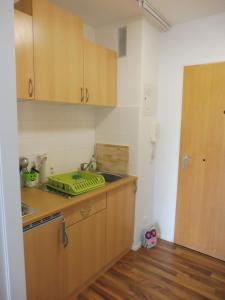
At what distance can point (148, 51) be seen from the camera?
2.34m

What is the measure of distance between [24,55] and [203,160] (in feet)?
6.30

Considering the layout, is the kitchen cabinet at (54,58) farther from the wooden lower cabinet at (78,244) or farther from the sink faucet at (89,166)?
the wooden lower cabinet at (78,244)

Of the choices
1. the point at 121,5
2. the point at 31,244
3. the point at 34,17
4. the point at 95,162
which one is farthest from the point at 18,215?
the point at 121,5

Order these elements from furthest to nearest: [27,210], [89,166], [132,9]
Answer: [89,166]
[132,9]
[27,210]

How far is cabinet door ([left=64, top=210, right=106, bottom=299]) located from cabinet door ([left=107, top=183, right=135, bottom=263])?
0.10 meters

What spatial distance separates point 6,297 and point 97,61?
1.91 meters

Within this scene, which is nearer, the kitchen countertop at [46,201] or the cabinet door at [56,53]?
the kitchen countertop at [46,201]

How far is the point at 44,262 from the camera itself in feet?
5.01

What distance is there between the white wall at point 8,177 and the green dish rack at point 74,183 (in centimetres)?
66

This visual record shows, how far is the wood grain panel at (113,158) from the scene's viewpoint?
2455 millimetres

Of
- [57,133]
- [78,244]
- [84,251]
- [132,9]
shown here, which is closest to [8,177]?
[78,244]

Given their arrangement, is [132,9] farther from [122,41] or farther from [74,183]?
[74,183]

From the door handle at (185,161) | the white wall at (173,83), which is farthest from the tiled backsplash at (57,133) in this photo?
the door handle at (185,161)

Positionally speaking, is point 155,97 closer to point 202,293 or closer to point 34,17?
point 34,17
